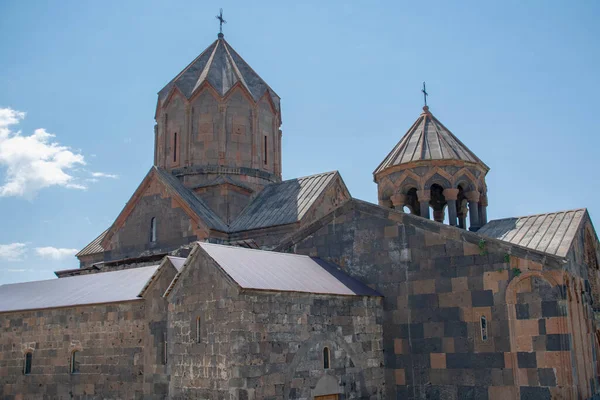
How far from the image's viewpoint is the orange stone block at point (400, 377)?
956cm

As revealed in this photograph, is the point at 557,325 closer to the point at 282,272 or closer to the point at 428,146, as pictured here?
the point at 282,272

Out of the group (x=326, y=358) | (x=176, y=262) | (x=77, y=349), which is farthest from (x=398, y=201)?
(x=77, y=349)

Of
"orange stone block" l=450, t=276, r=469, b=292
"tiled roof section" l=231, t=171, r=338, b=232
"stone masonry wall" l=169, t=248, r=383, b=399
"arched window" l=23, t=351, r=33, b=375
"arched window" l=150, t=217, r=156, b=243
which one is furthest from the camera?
"arched window" l=150, t=217, r=156, b=243

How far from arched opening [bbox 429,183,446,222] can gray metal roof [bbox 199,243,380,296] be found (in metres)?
Answer: 4.29

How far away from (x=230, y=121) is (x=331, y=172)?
10.3ft

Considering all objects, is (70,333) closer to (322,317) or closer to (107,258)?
(107,258)

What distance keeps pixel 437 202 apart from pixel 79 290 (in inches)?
322

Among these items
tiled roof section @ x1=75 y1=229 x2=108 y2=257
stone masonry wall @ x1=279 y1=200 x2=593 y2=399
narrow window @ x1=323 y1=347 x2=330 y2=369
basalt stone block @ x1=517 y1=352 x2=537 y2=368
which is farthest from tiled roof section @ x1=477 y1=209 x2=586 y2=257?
tiled roof section @ x1=75 y1=229 x2=108 y2=257

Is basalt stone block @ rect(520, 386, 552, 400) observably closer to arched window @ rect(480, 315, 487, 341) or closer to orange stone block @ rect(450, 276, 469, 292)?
arched window @ rect(480, 315, 487, 341)

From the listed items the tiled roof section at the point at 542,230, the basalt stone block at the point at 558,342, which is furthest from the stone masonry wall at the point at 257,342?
the tiled roof section at the point at 542,230

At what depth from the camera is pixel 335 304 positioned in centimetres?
913

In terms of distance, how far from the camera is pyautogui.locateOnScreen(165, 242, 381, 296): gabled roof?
27.0 feet

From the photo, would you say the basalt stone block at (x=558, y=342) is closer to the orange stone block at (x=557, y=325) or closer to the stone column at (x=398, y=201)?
the orange stone block at (x=557, y=325)

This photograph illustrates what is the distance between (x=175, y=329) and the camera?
8781mm
